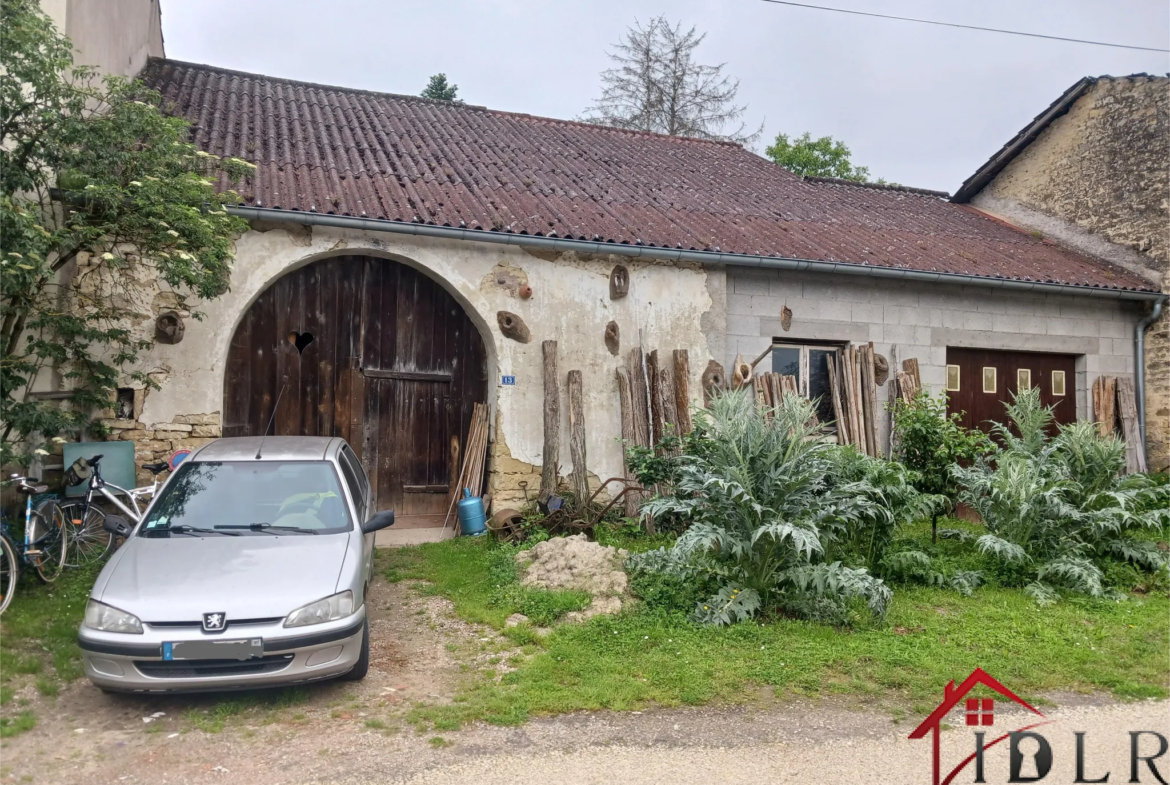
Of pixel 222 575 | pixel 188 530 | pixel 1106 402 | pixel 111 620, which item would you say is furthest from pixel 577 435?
pixel 1106 402

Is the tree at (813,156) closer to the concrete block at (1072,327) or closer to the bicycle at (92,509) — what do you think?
the concrete block at (1072,327)

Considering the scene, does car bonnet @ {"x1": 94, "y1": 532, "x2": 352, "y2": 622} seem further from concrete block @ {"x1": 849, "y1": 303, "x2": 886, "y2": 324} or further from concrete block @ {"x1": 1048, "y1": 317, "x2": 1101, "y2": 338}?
concrete block @ {"x1": 1048, "y1": 317, "x2": 1101, "y2": 338}

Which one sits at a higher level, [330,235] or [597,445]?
[330,235]

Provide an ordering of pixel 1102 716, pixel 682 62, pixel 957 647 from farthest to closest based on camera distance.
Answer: pixel 682 62 < pixel 957 647 < pixel 1102 716

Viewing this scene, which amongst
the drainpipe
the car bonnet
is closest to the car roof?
the car bonnet

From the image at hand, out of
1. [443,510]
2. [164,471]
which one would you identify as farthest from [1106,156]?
[164,471]

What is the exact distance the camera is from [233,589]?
4.78m

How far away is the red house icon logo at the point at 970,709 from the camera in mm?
4343

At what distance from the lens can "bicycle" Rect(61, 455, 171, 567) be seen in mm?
7359

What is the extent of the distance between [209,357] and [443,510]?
3185 millimetres

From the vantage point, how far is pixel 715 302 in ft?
34.0

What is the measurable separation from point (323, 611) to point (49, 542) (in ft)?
12.2

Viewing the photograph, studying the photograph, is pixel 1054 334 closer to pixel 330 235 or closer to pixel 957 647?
pixel 957 647

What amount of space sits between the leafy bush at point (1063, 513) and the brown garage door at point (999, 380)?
3.53 metres
